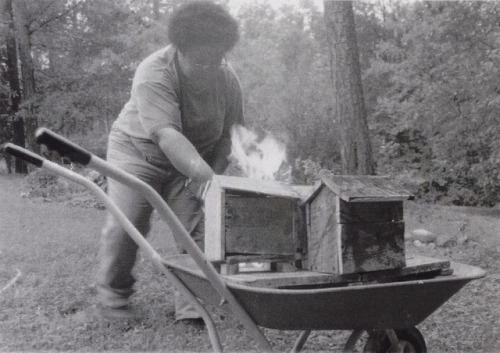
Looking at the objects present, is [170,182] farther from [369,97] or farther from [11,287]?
[369,97]

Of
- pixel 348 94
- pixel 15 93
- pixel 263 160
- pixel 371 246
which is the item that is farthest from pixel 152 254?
pixel 15 93

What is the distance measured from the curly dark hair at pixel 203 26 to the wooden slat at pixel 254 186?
30.5 inches

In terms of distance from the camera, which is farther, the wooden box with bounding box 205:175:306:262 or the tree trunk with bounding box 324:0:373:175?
the tree trunk with bounding box 324:0:373:175

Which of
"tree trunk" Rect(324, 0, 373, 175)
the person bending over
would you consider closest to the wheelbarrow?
the person bending over

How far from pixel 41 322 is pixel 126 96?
1034cm

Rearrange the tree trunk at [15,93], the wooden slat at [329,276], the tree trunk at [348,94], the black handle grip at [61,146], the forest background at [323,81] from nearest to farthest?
the black handle grip at [61,146], the wooden slat at [329,276], the tree trunk at [348,94], the forest background at [323,81], the tree trunk at [15,93]

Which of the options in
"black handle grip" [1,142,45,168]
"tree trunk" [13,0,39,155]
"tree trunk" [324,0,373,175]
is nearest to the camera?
"black handle grip" [1,142,45,168]

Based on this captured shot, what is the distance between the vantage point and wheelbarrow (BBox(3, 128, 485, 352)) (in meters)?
1.63

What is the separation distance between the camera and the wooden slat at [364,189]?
186 cm

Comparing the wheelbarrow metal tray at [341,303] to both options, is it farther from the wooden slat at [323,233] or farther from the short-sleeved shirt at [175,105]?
the short-sleeved shirt at [175,105]

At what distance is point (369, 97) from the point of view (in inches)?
563

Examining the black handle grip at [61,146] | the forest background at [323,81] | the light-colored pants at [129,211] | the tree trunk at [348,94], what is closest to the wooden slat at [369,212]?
the black handle grip at [61,146]

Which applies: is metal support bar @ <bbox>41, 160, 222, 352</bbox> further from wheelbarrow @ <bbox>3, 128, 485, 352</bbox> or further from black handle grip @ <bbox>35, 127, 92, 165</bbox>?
black handle grip @ <bbox>35, 127, 92, 165</bbox>

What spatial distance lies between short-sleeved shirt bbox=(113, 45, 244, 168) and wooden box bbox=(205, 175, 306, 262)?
62 centimetres
